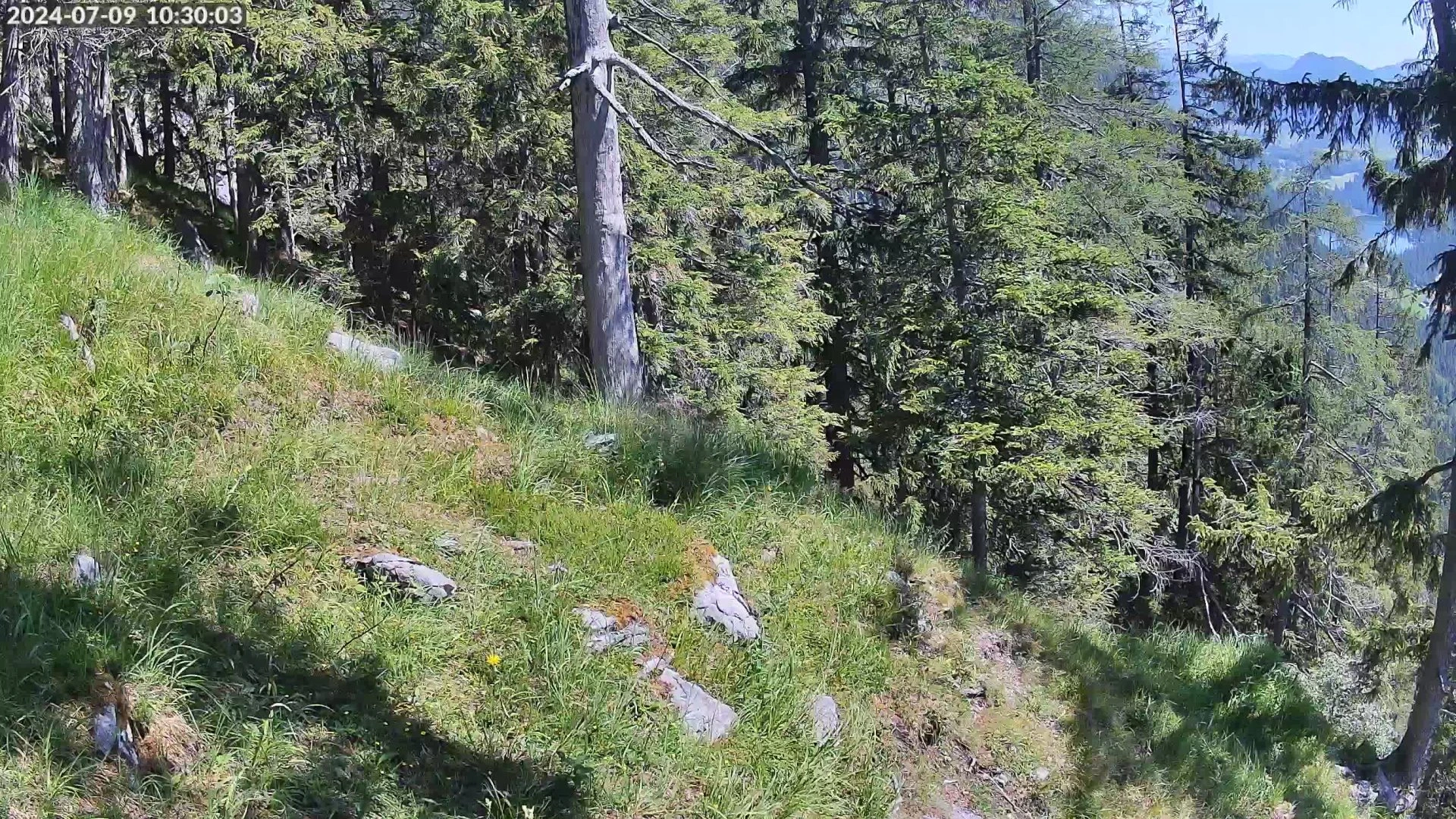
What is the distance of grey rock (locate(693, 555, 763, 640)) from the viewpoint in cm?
418

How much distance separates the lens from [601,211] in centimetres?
644

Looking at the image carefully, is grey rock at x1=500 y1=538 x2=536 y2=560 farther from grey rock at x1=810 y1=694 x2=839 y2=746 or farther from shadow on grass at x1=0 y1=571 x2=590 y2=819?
grey rock at x1=810 y1=694 x2=839 y2=746

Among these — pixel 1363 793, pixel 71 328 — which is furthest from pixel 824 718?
pixel 1363 793

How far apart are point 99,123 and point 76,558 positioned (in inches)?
285

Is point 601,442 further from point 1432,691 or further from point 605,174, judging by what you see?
point 1432,691

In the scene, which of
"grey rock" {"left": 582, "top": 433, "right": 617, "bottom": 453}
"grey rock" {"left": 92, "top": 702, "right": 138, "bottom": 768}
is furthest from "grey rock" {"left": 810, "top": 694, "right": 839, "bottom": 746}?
"grey rock" {"left": 92, "top": 702, "right": 138, "bottom": 768}

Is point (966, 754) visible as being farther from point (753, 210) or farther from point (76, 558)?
point (753, 210)

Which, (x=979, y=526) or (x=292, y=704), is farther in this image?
(x=979, y=526)

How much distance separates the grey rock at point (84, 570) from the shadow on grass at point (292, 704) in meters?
0.05

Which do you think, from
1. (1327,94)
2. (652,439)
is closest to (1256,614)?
(1327,94)

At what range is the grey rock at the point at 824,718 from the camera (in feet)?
12.8

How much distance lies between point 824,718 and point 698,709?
0.69 m

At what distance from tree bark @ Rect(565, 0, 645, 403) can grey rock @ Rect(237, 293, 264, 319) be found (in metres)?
2.29

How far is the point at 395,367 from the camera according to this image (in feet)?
17.1
